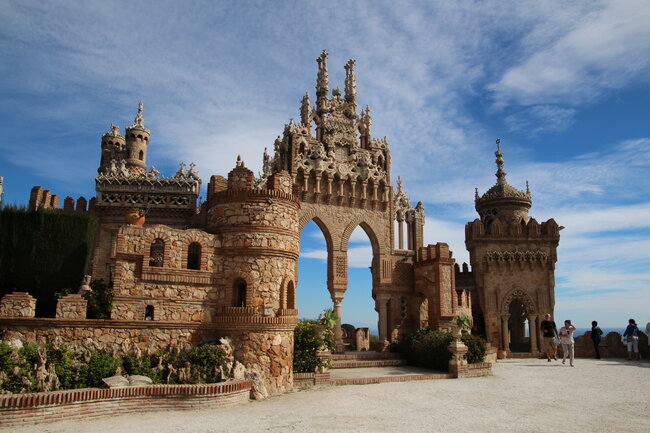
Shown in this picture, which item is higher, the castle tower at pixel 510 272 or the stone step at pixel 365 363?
the castle tower at pixel 510 272

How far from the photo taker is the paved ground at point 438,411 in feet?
35.1

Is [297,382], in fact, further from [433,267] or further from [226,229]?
[433,267]

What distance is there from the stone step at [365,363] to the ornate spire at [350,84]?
Result: 14.7 meters

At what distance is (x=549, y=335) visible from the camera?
→ 952 inches

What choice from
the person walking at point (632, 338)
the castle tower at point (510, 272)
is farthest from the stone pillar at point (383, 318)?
the person walking at point (632, 338)

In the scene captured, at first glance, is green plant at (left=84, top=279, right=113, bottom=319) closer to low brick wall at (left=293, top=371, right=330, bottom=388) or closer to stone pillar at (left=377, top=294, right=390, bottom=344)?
low brick wall at (left=293, top=371, right=330, bottom=388)

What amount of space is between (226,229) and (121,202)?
8475 millimetres

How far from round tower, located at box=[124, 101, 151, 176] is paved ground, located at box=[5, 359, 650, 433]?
1750 cm

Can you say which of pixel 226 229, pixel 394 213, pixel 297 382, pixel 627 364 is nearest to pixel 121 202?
pixel 226 229

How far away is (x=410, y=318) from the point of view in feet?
87.5

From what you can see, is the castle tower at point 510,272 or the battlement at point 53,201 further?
the castle tower at point 510,272

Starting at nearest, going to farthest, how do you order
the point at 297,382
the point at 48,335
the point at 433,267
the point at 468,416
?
the point at 468,416 → the point at 48,335 → the point at 297,382 → the point at 433,267

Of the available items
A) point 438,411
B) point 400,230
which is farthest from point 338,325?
point 438,411

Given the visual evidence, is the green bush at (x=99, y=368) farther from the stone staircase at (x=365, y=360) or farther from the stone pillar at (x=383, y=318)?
the stone pillar at (x=383, y=318)
